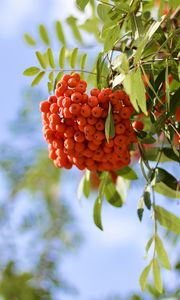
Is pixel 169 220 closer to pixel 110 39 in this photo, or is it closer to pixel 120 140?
pixel 120 140

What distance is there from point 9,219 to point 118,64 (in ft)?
5.86

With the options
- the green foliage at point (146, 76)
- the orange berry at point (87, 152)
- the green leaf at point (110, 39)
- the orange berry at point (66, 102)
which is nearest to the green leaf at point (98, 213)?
the green foliage at point (146, 76)

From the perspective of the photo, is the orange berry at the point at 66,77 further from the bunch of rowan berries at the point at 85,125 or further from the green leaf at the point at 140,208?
the green leaf at the point at 140,208

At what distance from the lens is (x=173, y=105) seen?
1174mm

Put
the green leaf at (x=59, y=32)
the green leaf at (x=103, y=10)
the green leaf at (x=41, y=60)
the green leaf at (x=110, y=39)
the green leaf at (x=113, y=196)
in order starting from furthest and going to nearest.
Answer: the green leaf at (x=59, y=32) < the green leaf at (x=113, y=196) < the green leaf at (x=41, y=60) < the green leaf at (x=103, y=10) < the green leaf at (x=110, y=39)

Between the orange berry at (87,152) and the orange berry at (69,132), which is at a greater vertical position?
the orange berry at (69,132)

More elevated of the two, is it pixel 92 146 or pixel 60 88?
pixel 60 88

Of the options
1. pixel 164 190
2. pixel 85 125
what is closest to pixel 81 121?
pixel 85 125

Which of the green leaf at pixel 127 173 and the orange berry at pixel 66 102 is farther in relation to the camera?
the green leaf at pixel 127 173

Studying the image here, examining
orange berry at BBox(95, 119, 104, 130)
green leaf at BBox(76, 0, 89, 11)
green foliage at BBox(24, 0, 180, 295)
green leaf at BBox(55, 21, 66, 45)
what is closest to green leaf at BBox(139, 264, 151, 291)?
green foliage at BBox(24, 0, 180, 295)

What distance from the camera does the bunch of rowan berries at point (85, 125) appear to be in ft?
3.97

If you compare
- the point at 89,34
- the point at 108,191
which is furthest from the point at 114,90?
the point at 89,34

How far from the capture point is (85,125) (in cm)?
122

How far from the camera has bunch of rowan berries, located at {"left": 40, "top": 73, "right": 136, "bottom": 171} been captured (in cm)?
121
